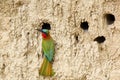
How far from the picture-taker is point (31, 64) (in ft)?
13.2

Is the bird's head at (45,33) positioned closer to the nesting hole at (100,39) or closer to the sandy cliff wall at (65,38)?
the sandy cliff wall at (65,38)

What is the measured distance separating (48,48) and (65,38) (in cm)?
13

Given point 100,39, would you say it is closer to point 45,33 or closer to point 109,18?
point 109,18

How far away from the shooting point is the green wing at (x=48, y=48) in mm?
3959

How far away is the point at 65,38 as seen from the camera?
3.97 m

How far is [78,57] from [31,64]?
0.33 metres

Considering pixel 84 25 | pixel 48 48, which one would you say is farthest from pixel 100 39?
pixel 48 48

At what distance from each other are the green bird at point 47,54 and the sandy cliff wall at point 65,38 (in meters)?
0.03

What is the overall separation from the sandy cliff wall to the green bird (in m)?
0.03

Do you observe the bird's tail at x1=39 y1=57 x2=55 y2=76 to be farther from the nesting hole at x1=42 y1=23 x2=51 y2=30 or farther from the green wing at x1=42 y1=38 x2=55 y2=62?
the nesting hole at x1=42 y1=23 x2=51 y2=30

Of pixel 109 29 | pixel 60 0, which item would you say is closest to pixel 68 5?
pixel 60 0

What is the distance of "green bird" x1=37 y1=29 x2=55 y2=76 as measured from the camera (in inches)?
156

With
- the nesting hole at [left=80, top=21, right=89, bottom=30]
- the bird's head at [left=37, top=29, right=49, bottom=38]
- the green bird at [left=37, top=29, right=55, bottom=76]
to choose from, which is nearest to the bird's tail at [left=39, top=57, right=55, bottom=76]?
the green bird at [left=37, top=29, right=55, bottom=76]

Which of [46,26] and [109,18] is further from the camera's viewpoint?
[46,26]
